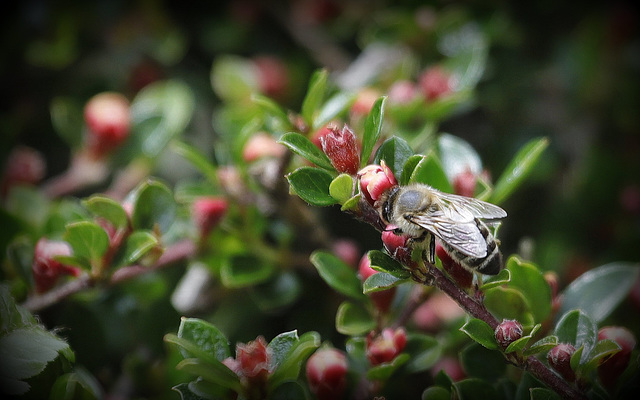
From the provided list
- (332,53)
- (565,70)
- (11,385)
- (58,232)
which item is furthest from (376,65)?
(11,385)

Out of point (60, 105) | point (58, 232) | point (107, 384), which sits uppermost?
point (60, 105)

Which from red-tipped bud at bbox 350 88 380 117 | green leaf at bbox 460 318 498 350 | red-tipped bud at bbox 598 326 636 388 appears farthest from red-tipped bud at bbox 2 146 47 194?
red-tipped bud at bbox 598 326 636 388

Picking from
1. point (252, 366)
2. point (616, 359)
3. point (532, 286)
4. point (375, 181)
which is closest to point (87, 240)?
point (252, 366)

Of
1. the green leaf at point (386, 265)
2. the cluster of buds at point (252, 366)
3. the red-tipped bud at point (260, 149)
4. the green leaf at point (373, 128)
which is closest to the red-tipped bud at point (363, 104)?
the red-tipped bud at point (260, 149)

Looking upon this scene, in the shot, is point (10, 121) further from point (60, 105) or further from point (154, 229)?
point (154, 229)

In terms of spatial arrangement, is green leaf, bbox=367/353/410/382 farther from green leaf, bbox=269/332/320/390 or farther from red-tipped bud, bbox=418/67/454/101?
red-tipped bud, bbox=418/67/454/101

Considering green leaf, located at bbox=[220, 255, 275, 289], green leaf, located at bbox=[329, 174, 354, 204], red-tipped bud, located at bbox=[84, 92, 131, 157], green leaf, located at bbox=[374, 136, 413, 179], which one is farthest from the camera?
red-tipped bud, located at bbox=[84, 92, 131, 157]
